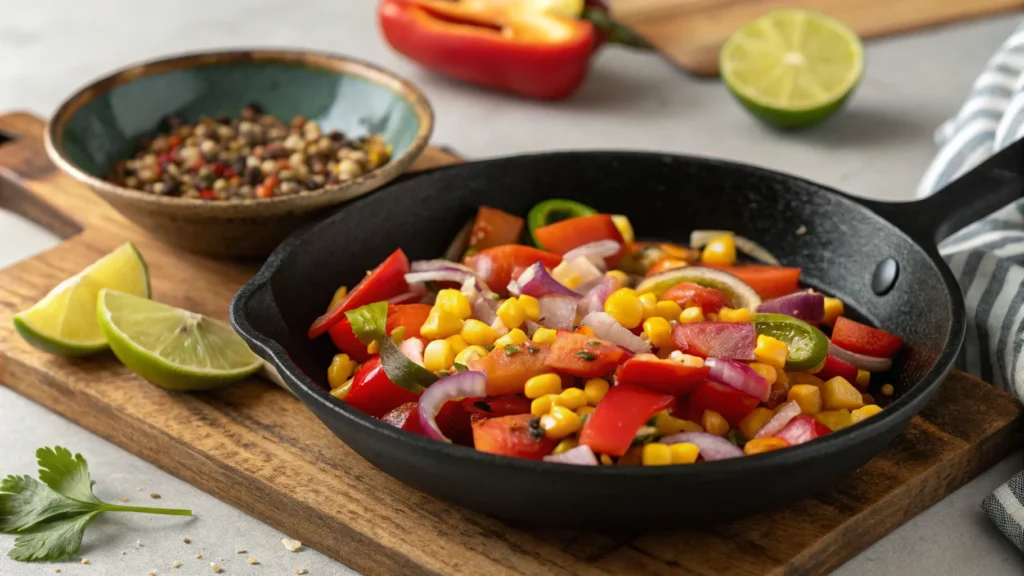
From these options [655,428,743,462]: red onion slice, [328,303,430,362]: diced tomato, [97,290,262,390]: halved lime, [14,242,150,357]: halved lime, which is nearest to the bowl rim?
[14,242,150,357]: halved lime

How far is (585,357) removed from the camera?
1987mm

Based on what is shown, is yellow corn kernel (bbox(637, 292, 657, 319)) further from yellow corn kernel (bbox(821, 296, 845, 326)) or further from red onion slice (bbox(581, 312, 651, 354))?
yellow corn kernel (bbox(821, 296, 845, 326))

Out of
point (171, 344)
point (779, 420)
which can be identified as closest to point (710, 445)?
→ point (779, 420)

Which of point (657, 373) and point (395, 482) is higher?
point (657, 373)

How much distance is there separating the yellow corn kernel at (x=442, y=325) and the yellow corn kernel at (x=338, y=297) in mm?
272

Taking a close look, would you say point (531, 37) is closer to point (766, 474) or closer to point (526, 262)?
point (526, 262)

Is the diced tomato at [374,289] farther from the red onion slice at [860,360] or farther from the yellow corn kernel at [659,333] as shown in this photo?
the red onion slice at [860,360]

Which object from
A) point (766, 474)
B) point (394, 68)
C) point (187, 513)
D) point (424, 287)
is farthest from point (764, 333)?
point (394, 68)

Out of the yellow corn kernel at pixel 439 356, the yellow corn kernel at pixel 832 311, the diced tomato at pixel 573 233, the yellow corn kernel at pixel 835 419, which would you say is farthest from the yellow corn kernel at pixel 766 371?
the diced tomato at pixel 573 233

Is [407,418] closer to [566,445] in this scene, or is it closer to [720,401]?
[566,445]

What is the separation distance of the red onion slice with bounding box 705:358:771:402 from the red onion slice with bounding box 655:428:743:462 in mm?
105

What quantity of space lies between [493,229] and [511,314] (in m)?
0.49

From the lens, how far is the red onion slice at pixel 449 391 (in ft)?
6.39

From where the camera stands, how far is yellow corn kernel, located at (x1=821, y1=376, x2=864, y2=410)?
2098mm
